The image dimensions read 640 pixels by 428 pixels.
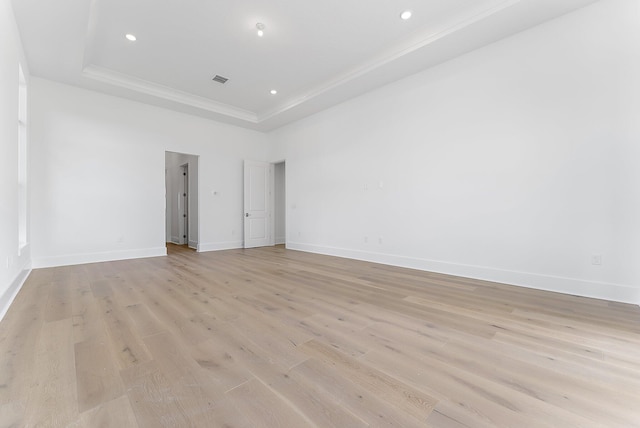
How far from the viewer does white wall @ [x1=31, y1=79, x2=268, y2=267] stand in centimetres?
432

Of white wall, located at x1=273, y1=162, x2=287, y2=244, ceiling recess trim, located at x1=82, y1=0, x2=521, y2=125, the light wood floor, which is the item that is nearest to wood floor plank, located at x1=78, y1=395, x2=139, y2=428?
the light wood floor

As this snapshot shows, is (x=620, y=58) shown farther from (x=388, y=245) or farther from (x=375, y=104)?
(x=388, y=245)

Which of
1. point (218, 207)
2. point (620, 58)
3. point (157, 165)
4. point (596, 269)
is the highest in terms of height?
point (620, 58)

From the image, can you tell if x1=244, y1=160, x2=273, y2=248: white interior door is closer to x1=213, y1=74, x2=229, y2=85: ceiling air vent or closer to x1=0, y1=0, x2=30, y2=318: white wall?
x1=213, y1=74, x2=229, y2=85: ceiling air vent

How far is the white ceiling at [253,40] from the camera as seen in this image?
300 cm

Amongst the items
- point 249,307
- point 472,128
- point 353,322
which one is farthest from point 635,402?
point 472,128

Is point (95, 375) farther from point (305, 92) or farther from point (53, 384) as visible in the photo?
point (305, 92)

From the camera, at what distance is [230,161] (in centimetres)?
659

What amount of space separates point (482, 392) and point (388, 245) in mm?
3316

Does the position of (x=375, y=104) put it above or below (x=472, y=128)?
above

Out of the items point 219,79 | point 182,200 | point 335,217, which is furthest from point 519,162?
point 182,200

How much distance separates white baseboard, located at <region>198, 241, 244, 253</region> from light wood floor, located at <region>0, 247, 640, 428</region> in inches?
118

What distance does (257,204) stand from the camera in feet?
22.9

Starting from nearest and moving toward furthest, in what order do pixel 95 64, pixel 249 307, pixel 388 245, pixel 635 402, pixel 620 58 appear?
pixel 635 402 < pixel 249 307 < pixel 620 58 < pixel 95 64 < pixel 388 245
